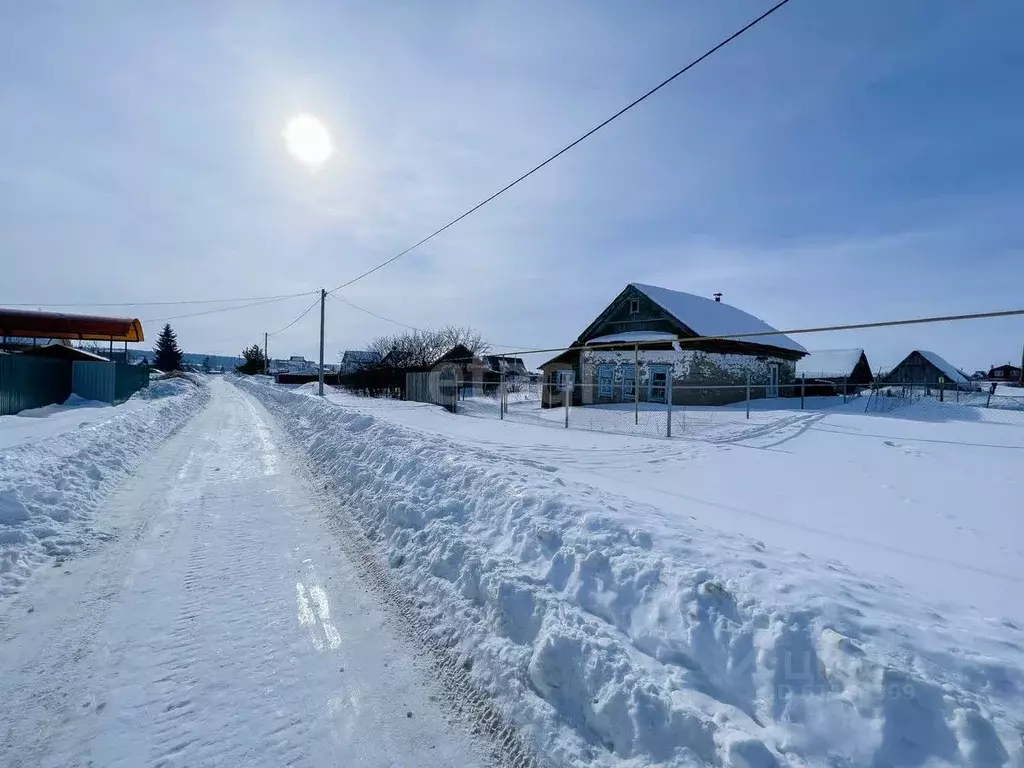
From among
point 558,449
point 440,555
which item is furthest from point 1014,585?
point 558,449

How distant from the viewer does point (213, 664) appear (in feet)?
10.0

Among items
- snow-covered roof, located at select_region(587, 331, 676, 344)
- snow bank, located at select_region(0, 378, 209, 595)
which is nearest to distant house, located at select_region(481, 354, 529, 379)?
snow-covered roof, located at select_region(587, 331, 676, 344)

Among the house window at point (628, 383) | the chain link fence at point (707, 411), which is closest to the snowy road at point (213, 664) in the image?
the chain link fence at point (707, 411)

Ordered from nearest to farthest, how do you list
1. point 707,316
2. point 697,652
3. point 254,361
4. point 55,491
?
1. point 697,652
2. point 55,491
3. point 707,316
4. point 254,361

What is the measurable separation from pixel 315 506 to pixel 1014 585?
7.27 m

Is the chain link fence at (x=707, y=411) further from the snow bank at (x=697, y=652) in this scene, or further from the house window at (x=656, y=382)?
the snow bank at (x=697, y=652)

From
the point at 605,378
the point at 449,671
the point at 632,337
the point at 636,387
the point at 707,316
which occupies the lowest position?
the point at 449,671

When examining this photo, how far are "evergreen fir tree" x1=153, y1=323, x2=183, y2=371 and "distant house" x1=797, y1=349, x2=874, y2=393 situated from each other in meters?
86.0

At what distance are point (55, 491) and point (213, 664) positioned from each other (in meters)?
4.79

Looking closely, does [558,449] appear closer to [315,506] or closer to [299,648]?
[315,506]

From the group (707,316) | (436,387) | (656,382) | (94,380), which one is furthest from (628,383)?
(94,380)

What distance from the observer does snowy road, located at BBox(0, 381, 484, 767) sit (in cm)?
248

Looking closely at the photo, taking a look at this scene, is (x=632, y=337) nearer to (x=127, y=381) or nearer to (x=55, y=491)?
(x=55, y=491)

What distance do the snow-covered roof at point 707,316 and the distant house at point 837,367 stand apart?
953cm
